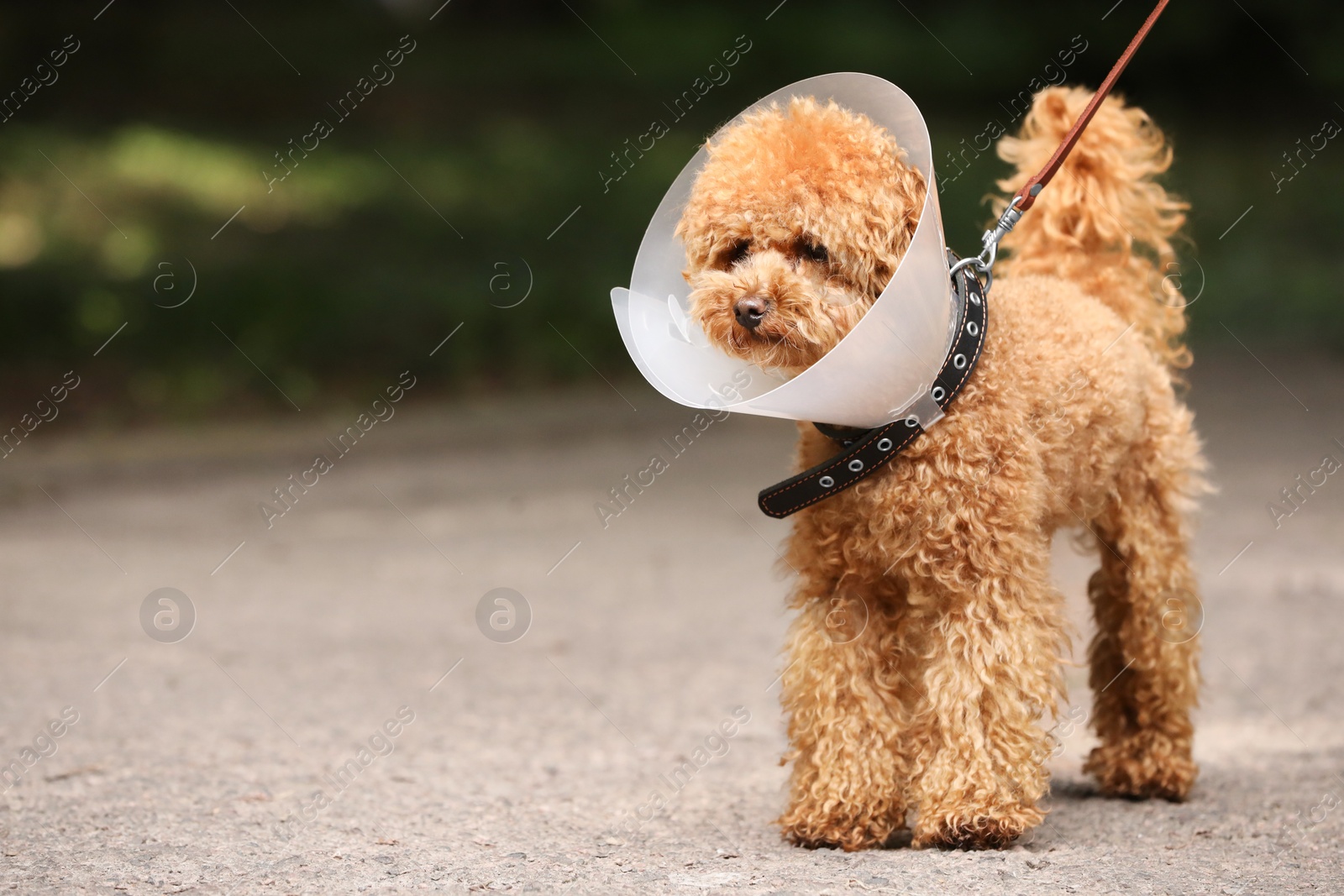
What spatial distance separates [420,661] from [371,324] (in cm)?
760

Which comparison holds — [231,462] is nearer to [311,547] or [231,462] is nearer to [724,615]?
[311,547]

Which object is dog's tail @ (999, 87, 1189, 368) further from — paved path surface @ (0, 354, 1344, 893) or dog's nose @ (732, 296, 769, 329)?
dog's nose @ (732, 296, 769, 329)

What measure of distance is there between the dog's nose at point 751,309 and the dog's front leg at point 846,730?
0.90m

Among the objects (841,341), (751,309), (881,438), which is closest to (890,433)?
(881,438)

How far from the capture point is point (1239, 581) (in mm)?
7289

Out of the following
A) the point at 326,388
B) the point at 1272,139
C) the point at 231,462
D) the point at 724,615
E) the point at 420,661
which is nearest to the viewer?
the point at 420,661

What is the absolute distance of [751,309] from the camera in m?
3.27

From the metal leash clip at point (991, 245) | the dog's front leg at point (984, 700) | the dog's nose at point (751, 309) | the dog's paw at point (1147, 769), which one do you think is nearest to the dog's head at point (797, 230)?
the dog's nose at point (751, 309)

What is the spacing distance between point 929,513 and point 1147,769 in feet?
4.91

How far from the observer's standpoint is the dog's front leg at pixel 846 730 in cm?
371

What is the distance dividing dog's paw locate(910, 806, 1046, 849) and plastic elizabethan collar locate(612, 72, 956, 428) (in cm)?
105

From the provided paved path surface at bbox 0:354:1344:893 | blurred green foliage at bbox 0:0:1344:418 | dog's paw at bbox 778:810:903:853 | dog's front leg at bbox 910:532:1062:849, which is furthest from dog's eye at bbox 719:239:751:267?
blurred green foliage at bbox 0:0:1344:418

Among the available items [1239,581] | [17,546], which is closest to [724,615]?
[1239,581]

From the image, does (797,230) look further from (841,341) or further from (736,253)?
(841,341)
